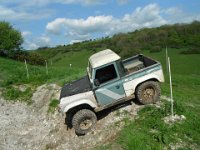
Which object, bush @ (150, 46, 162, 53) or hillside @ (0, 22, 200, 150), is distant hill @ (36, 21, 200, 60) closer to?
bush @ (150, 46, 162, 53)

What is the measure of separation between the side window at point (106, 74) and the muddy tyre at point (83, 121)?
1.18 meters

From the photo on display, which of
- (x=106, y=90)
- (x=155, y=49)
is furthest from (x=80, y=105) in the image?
(x=155, y=49)

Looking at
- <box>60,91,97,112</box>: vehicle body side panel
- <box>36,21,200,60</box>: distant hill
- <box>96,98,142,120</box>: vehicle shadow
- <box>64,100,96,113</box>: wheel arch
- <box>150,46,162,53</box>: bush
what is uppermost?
<box>60,91,97,112</box>: vehicle body side panel

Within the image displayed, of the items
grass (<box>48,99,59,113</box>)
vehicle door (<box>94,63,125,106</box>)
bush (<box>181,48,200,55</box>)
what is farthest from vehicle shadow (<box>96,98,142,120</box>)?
bush (<box>181,48,200,55</box>)

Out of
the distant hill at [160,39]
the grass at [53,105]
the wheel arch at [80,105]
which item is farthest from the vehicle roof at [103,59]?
the distant hill at [160,39]

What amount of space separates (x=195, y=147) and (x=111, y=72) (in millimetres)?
3764

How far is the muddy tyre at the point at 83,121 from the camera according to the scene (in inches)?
445

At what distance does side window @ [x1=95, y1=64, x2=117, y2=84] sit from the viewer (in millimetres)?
11484

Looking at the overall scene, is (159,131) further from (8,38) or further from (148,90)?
(8,38)

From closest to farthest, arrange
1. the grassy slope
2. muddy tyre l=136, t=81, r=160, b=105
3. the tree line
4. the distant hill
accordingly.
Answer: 1. the grassy slope
2. muddy tyre l=136, t=81, r=160, b=105
3. the tree line
4. the distant hill

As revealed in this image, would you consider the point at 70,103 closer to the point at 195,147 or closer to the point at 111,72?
the point at 111,72

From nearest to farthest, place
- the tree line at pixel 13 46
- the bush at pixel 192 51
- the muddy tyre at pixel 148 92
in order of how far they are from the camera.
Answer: the muddy tyre at pixel 148 92, the tree line at pixel 13 46, the bush at pixel 192 51

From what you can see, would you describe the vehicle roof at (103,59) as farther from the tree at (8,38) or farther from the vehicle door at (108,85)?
the tree at (8,38)

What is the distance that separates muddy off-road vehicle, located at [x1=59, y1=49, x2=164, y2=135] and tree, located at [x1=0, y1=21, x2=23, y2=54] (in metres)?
33.4
